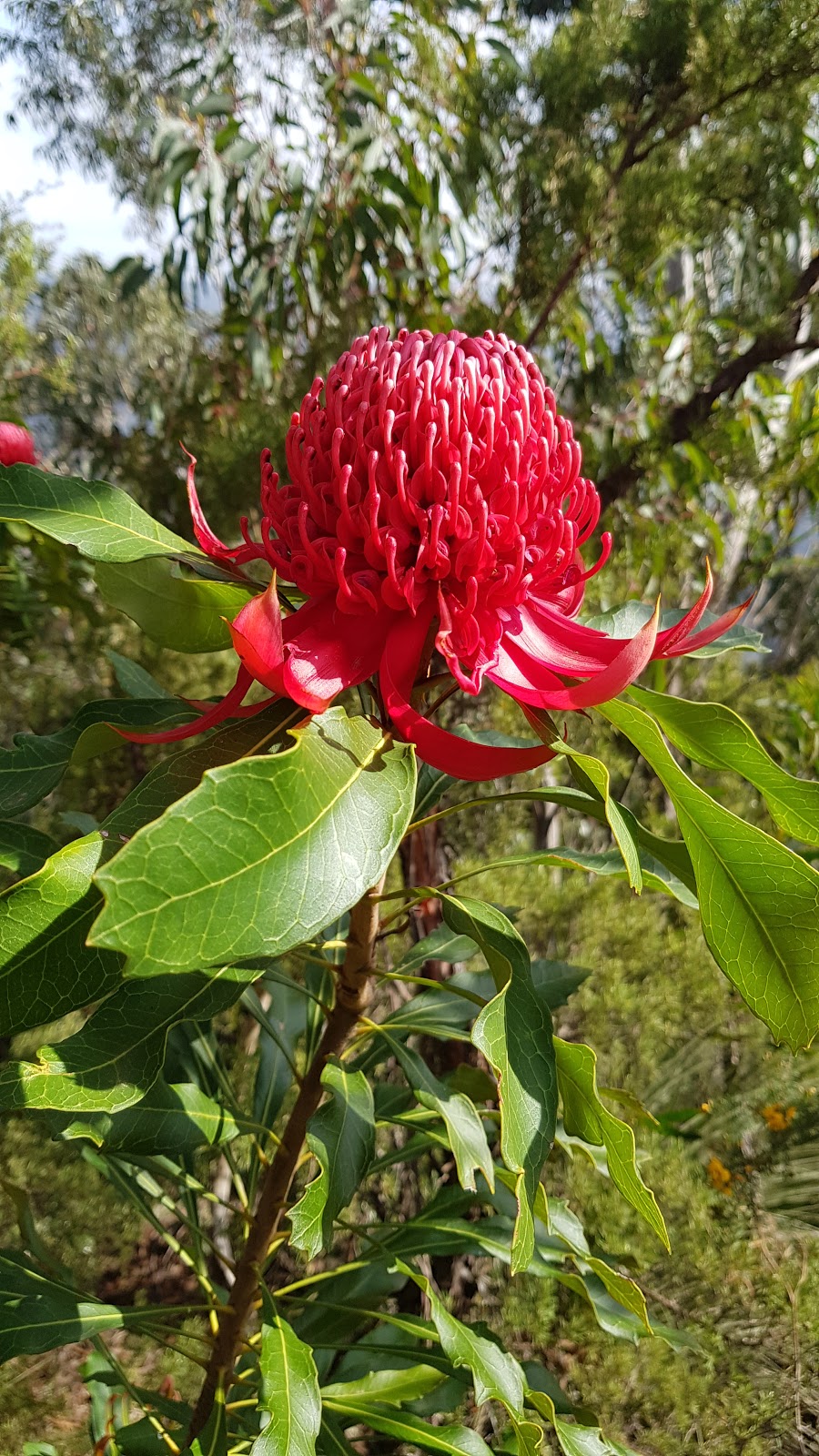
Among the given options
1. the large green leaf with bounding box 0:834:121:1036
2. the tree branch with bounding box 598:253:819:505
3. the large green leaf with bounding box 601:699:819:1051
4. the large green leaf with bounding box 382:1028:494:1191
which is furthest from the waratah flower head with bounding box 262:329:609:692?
the tree branch with bounding box 598:253:819:505

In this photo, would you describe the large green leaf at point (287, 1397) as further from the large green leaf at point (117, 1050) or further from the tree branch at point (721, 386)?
the tree branch at point (721, 386)

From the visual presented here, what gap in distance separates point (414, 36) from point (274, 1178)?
8.17 ft

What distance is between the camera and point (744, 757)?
2.28 feet

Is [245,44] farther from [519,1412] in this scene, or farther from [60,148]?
[519,1412]

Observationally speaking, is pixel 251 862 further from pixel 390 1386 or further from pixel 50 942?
pixel 390 1386

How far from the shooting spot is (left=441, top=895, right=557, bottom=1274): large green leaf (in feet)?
1.92

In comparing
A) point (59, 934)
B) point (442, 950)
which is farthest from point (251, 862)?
point (442, 950)

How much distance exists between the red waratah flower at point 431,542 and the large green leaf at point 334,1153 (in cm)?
37

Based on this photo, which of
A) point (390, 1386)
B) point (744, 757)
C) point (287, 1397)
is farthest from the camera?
point (390, 1386)

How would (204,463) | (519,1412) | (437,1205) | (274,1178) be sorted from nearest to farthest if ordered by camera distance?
(519,1412) < (274,1178) < (437,1205) < (204,463)

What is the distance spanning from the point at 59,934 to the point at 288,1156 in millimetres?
510

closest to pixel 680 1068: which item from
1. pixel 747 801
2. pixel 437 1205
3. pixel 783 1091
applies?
pixel 783 1091

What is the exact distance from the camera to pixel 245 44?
440cm

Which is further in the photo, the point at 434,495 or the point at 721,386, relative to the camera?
the point at 721,386
